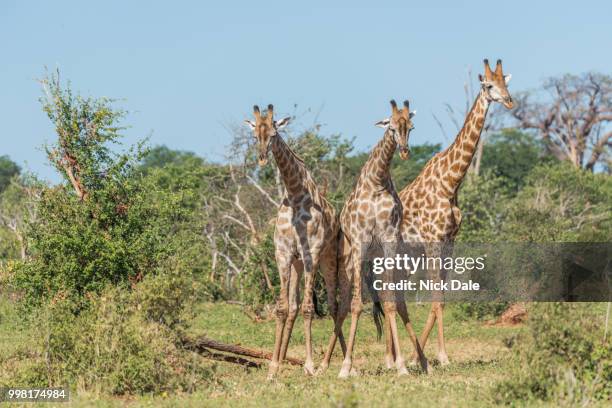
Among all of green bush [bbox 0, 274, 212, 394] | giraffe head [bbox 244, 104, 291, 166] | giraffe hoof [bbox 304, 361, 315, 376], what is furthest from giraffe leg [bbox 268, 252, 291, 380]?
giraffe head [bbox 244, 104, 291, 166]

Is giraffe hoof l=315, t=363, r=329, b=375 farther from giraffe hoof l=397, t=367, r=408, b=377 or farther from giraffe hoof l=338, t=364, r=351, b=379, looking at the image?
giraffe hoof l=397, t=367, r=408, b=377

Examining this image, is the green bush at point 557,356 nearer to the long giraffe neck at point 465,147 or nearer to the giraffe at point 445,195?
the giraffe at point 445,195

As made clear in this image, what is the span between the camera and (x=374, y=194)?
11547 mm

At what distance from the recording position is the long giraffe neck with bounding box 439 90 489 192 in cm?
1298

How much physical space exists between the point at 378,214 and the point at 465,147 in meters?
2.34

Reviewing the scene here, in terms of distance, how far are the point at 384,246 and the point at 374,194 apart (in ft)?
2.14

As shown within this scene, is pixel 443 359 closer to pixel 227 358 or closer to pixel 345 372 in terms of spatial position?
pixel 345 372

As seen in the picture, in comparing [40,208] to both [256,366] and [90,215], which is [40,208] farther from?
[256,366]

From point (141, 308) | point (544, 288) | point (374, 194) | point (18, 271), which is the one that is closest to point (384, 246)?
point (374, 194)

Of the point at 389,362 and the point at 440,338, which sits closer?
the point at 389,362

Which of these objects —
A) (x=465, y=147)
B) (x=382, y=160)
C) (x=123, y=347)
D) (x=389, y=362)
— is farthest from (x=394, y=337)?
(x=123, y=347)

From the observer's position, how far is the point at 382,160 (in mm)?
11398

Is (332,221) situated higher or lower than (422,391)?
higher

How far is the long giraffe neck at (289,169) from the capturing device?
36.4 ft
